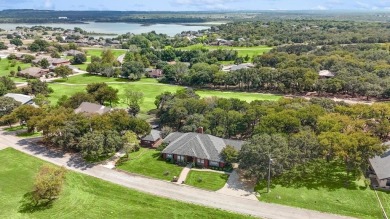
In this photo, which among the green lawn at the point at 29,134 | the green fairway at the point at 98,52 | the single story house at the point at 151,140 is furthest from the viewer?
the green fairway at the point at 98,52

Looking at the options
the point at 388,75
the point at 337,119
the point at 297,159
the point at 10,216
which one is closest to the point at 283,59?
the point at 388,75

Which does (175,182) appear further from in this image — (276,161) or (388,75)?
(388,75)

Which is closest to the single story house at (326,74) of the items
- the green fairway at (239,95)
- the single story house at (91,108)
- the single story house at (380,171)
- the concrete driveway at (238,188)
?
the green fairway at (239,95)

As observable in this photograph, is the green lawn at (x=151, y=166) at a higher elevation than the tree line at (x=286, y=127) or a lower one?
lower

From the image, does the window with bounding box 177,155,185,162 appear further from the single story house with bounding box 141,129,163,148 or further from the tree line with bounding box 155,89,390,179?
the single story house with bounding box 141,129,163,148

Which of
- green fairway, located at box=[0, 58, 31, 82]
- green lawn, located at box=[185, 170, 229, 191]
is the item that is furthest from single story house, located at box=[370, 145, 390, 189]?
green fairway, located at box=[0, 58, 31, 82]

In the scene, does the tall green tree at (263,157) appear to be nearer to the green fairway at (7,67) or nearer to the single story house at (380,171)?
the single story house at (380,171)
